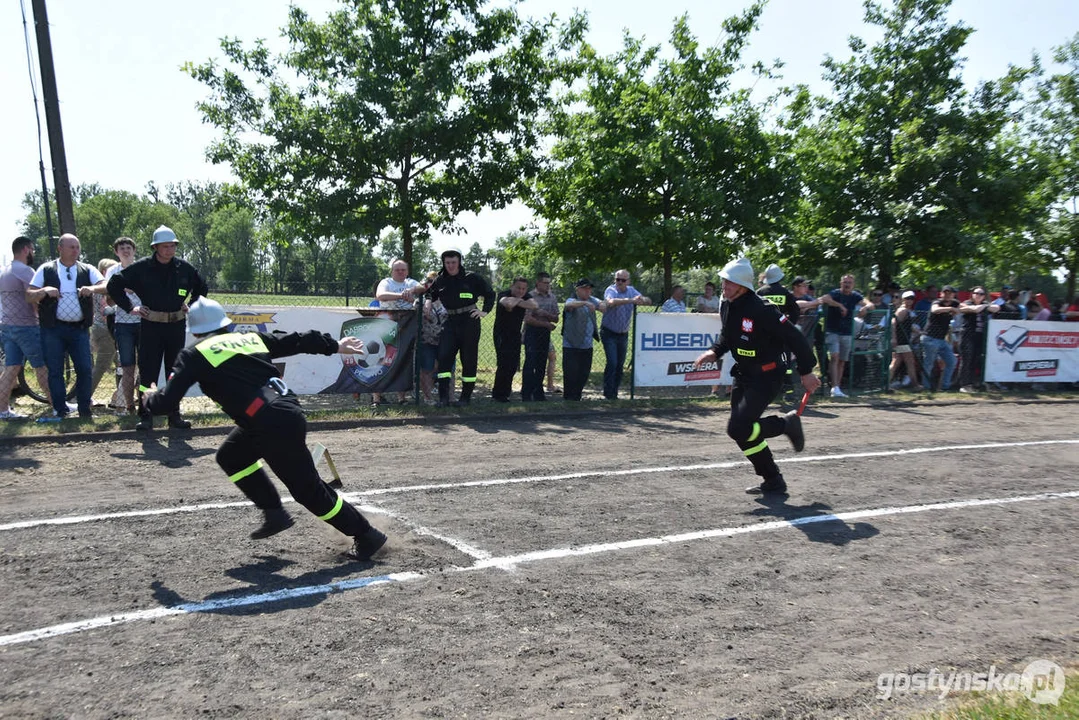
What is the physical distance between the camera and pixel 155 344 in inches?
396

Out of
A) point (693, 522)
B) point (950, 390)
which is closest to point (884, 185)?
point (950, 390)

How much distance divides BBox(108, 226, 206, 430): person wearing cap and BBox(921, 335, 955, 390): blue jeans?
1324cm

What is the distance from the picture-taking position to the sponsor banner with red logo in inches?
678

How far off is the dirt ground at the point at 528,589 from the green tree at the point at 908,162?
11866mm

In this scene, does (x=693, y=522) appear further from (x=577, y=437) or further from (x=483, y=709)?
(x=577, y=437)

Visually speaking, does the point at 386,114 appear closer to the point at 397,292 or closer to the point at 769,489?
the point at 397,292

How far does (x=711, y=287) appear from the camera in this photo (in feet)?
54.4

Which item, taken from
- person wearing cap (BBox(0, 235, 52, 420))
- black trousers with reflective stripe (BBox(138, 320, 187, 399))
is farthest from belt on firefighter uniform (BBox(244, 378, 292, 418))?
person wearing cap (BBox(0, 235, 52, 420))

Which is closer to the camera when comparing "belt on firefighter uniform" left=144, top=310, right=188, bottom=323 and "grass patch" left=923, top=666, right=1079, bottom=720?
"grass patch" left=923, top=666, right=1079, bottom=720

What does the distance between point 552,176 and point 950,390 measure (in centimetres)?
889

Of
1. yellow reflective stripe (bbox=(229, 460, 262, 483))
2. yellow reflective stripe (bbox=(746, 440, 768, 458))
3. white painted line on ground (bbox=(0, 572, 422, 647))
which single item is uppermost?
yellow reflective stripe (bbox=(746, 440, 768, 458))

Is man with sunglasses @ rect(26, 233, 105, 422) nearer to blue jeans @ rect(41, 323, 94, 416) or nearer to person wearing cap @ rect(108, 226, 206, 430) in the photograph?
blue jeans @ rect(41, 323, 94, 416)

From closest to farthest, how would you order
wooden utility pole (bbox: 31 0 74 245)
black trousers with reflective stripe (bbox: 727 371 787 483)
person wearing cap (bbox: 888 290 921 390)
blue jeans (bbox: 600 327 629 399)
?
black trousers with reflective stripe (bbox: 727 371 787 483) → wooden utility pole (bbox: 31 0 74 245) → blue jeans (bbox: 600 327 629 399) → person wearing cap (bbox: 888 290 921 390)

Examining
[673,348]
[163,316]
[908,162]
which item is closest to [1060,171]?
[908,162]
